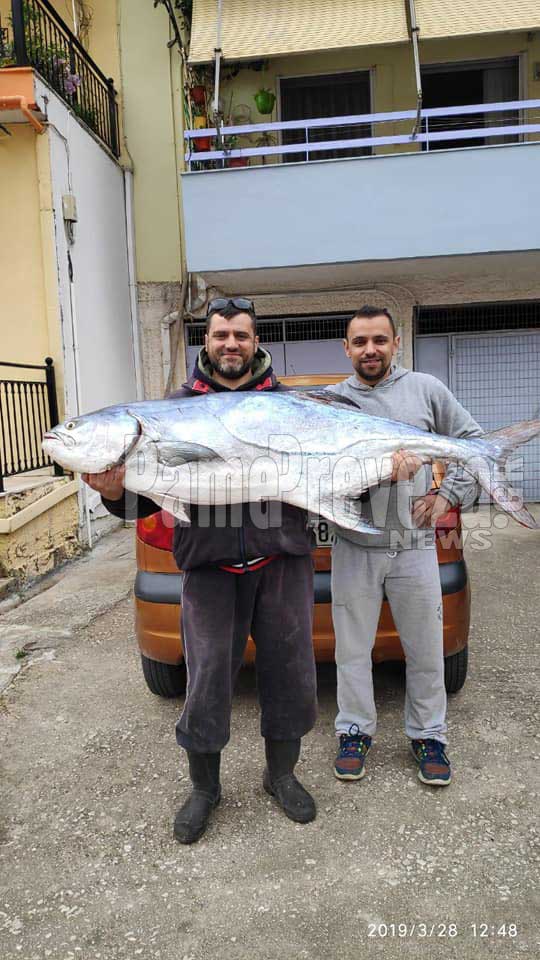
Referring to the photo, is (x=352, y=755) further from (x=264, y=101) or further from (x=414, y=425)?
(x=264, y=101)

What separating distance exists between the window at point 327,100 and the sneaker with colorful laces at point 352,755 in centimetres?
854

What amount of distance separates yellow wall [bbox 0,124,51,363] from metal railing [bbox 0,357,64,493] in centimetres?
32

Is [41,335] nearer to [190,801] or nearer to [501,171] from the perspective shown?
[501,171]

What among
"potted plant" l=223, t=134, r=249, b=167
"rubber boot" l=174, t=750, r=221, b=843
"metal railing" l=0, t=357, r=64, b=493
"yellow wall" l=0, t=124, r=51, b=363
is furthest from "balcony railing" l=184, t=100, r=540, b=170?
"rubber boot" l=174, t=750, r=221, b=843

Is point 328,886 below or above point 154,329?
below

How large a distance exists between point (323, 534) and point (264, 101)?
302 inches

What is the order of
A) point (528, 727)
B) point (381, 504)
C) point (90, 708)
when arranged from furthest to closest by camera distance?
point (90, 708) < point (528, 727) < point (381, 504)

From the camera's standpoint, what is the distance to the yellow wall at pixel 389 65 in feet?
29.9

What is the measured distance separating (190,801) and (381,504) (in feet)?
4.72

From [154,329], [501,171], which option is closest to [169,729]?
[501,171]

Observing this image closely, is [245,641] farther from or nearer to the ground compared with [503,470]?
nearer to the ground

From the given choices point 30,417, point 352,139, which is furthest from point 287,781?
point 352,139

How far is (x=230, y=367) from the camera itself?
2629 mm

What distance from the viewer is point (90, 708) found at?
3.79 meters
